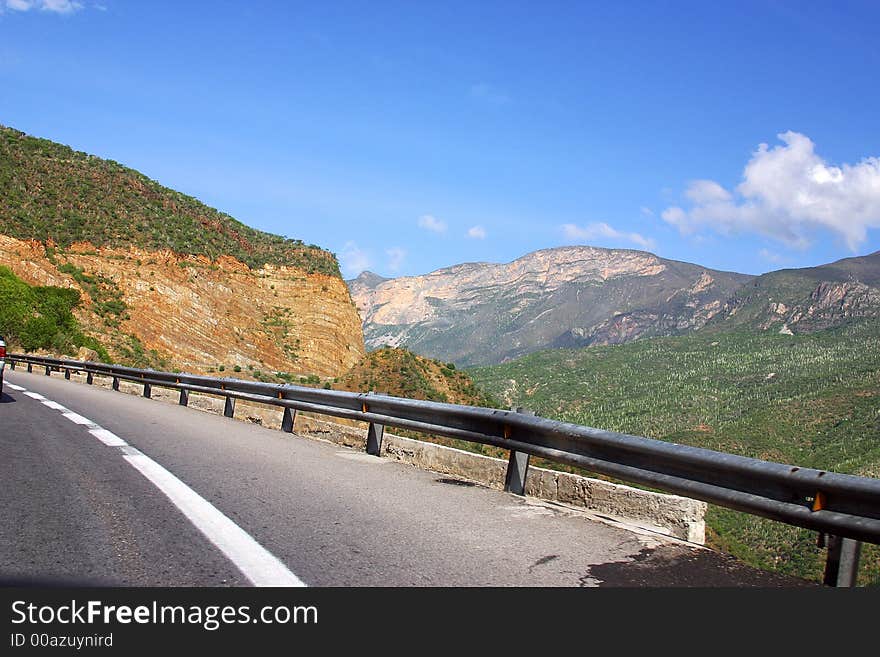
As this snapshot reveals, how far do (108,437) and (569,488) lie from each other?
6.26 m

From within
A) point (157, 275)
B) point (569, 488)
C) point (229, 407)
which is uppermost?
point (157, 275)

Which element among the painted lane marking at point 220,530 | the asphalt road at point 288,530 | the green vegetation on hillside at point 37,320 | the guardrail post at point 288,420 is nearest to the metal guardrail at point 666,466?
the asphalt road at point 288,530

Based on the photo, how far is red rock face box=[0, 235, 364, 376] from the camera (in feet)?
176

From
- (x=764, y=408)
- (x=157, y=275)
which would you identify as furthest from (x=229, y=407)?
(x=764, y=408)

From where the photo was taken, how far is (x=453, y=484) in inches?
326

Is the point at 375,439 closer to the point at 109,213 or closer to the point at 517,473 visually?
the point at 517,473

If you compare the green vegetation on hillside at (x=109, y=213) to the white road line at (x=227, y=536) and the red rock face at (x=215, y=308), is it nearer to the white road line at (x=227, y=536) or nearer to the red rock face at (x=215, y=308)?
the red rock face at (x=215, y=308)

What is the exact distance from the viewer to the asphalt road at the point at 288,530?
4523 millimetres

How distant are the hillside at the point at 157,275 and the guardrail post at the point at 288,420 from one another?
3675cm

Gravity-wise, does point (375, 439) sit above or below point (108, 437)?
above

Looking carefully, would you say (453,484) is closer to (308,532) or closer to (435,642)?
(308,532)

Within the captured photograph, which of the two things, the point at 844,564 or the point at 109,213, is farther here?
the point at 109,213

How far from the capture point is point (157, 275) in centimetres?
5819

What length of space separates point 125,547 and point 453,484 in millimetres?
4013
